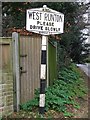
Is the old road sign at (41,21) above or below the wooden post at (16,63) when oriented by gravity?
above

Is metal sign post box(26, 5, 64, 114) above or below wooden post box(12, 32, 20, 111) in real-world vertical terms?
above

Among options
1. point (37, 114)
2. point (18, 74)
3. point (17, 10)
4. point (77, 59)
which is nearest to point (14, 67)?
point (18, 74)

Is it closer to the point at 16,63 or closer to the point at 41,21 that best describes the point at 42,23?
the point at 41,21

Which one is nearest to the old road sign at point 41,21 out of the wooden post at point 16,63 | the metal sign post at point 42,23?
the metal sign post at point 42,23

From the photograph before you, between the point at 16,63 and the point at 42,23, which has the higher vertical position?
the point at 42,23

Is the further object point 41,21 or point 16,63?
point 16,63

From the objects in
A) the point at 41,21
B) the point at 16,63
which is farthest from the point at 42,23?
the point at 16,63

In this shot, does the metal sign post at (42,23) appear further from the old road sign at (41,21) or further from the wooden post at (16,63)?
the wooden post at (16,63)

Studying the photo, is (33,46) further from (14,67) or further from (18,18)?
(18,18)

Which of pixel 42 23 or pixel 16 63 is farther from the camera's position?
pixel 16 63

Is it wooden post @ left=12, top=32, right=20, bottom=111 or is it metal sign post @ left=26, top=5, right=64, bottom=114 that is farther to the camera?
wooden post @ left=12, top=32, right=20, bottom=111

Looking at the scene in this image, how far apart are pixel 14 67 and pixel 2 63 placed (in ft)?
1.06

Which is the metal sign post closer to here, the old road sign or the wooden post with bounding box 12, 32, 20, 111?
the old road sign

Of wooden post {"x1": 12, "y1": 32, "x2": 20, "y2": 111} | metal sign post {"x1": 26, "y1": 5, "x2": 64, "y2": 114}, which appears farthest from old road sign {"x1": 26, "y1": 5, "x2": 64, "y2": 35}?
wooden post {"x1": 12, "y1": 32, "x2": 20, "y2": 111}
